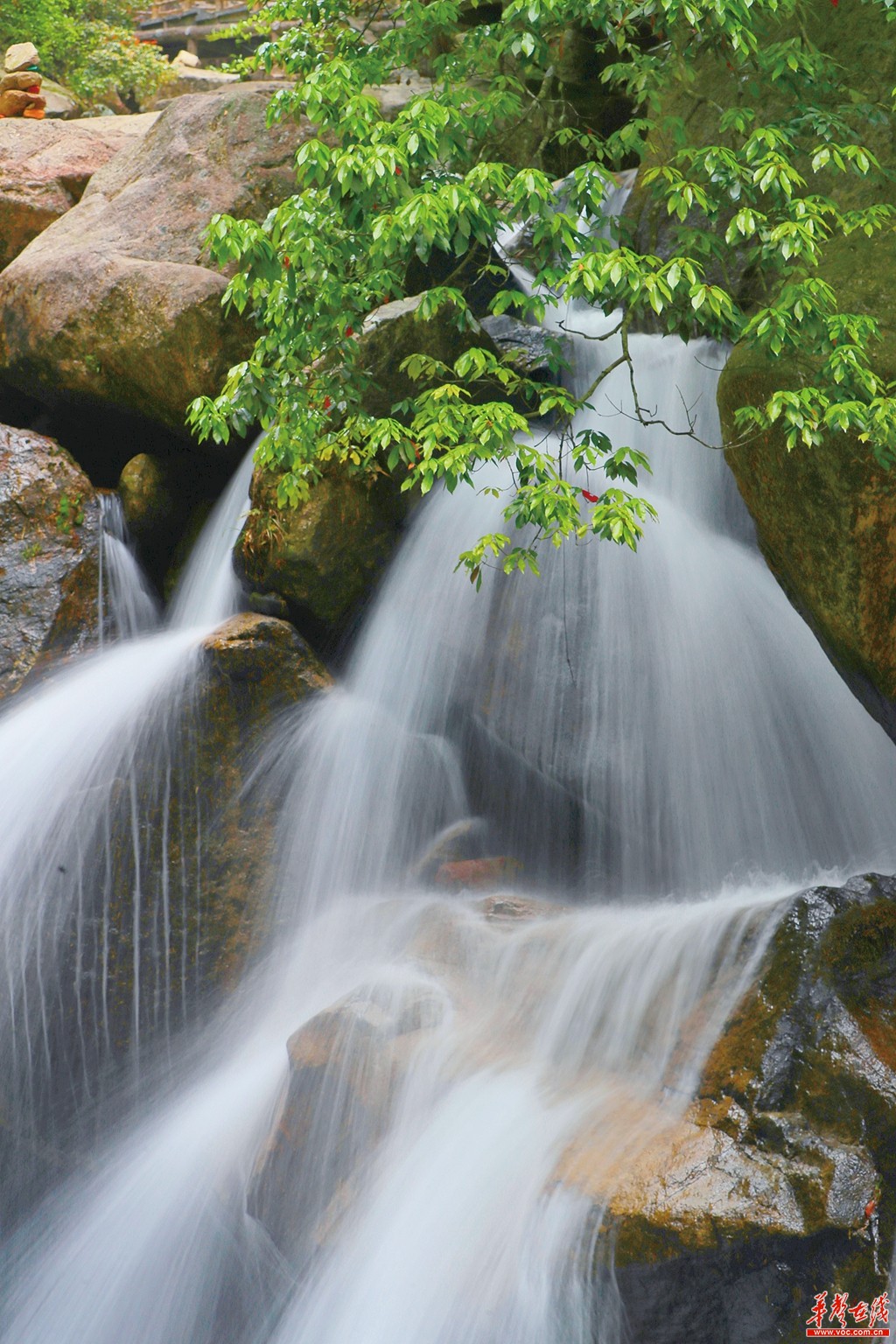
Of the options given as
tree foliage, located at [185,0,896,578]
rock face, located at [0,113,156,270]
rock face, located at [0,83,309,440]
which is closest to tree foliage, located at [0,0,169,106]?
rock face, located at [0,113,156,270]

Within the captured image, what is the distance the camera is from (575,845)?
580cm

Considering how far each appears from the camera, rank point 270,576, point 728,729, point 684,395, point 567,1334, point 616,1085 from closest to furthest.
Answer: point 567,1334
point 616,1085
point 728,729
point 270,576
point 684,395

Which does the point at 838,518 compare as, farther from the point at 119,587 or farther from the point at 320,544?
the point at 119,587

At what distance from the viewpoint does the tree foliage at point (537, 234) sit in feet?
13.9

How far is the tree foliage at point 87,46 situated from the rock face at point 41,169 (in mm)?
6597

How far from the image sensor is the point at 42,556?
700 centimetres

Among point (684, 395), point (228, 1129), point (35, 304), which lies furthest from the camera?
point (35, 304)

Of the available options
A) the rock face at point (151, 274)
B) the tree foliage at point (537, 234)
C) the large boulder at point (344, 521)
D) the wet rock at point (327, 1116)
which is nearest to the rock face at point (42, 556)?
the rock face at point (151, 274)

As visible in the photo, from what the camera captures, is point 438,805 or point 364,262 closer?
point 364,262

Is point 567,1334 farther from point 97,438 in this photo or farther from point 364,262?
point 97,438

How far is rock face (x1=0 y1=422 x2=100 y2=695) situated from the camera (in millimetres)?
6672

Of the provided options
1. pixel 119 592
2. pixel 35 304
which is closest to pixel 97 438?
pixel 35 304

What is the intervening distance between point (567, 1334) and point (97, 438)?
7266mm

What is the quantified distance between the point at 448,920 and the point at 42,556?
12.7ft
